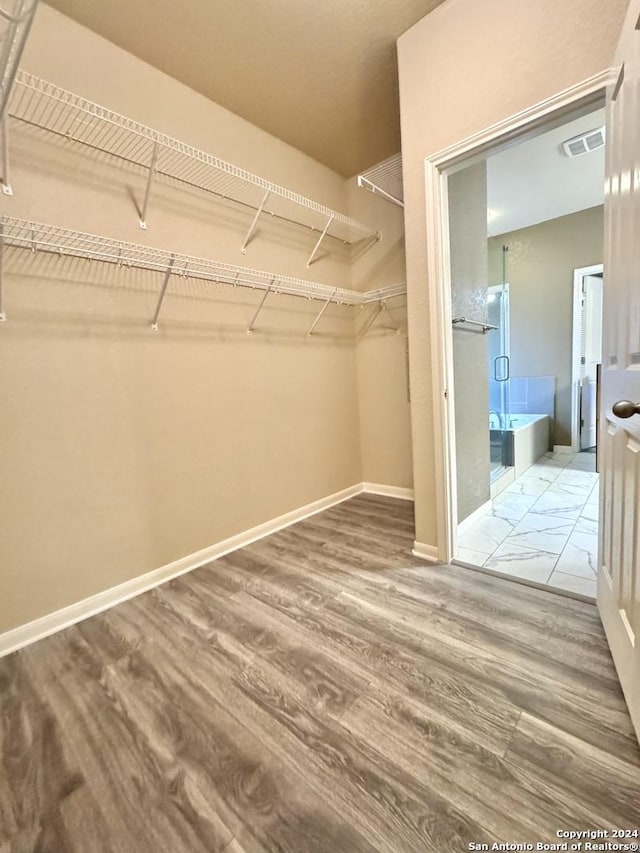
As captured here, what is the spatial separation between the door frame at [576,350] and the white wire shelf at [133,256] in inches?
122

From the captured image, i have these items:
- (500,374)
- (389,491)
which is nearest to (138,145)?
(389,491)

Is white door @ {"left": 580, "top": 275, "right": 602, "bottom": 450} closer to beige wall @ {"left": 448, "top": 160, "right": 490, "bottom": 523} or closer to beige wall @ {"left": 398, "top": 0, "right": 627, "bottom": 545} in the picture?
beige wall @ {"left": 448, "top": 160, "right": 490, "bottom": 523}

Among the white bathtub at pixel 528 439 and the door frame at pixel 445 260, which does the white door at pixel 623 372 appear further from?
→ the white bathtub at pixel 528 439

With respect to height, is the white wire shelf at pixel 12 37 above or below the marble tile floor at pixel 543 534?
above

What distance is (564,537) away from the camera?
2.12 metres

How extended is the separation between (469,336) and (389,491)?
1418 millimetres

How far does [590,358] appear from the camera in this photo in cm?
414

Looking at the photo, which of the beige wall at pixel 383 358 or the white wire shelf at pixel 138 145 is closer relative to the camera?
the white wire shelf at pixel 138 145

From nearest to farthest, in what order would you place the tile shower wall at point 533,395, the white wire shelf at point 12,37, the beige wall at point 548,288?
1. the white wire shelf at point 12,37
2. the beige wall at point 548,288
3. the tile shower wall at point 533,395

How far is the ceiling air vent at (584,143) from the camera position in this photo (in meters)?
2.52

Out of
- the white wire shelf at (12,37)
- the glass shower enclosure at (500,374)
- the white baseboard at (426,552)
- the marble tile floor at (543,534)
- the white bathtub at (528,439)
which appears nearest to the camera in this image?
the white wire shelf at (12,37)

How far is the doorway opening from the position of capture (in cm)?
207

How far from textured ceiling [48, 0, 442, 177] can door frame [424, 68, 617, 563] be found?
0.69m

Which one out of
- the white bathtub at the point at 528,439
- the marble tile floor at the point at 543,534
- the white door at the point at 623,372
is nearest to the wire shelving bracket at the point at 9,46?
the white door at the point at 623,372
